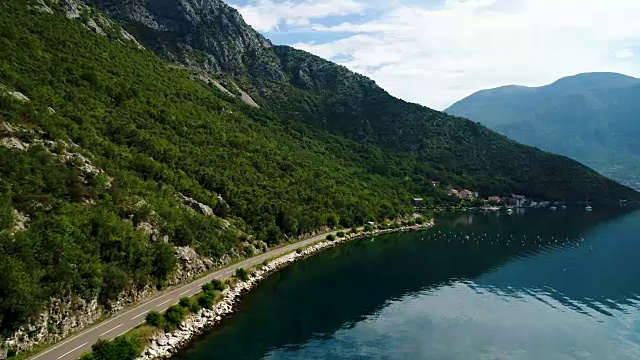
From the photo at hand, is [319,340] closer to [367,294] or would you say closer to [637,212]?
[367,294]

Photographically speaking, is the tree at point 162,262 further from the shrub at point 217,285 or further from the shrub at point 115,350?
the shrub at point 115,350

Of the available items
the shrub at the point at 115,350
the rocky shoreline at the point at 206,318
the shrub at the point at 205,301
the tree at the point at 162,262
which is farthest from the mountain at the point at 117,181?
the shrub at the point at 205,301

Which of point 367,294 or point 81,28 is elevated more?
point 81,28

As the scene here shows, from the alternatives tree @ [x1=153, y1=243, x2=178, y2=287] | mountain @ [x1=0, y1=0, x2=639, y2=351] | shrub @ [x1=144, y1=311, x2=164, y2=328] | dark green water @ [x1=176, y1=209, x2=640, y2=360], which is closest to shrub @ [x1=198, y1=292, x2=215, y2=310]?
dark green water @ [x1=176, y1=209, x2=640, y2=360]

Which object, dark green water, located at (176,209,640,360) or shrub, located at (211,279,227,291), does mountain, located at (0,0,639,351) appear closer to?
shrub, located at (211,279,227,291)

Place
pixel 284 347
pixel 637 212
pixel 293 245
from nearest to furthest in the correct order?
pixel 284 347, pixel 293 245, pixel 637 212

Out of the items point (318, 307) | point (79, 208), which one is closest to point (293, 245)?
point (318, 307)
